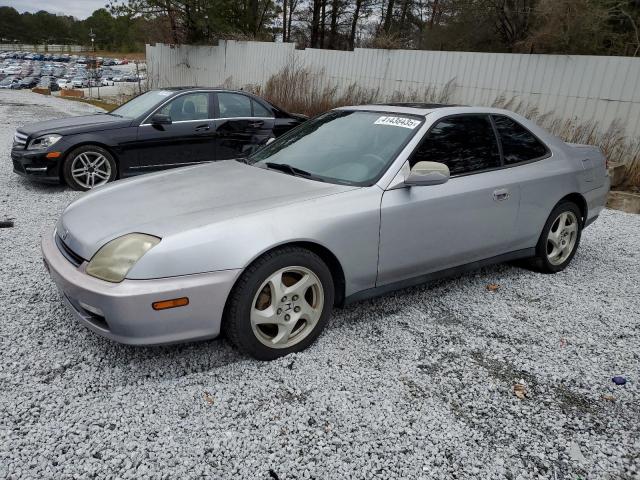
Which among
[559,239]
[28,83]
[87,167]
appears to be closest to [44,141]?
[87,167]

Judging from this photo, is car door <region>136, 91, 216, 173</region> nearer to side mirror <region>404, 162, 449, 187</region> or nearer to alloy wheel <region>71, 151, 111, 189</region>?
alloy wheel <region>71, 151, 111, 189</region>

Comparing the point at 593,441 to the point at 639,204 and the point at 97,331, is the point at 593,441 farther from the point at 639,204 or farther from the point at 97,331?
the point at 639,204

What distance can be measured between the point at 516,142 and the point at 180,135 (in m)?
4.74

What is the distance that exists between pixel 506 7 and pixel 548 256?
1215 cm

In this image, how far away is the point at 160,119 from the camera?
682cm

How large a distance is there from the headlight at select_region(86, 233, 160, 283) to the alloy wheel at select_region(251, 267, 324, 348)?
25.1 inches

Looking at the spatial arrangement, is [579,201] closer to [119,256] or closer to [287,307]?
[287,307]

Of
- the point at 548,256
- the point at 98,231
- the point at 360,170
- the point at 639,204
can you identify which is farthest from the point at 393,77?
the point at 98,231

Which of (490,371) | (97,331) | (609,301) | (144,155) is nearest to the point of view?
(97,331)

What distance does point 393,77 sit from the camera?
1245cm

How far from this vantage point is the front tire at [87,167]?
6574mm

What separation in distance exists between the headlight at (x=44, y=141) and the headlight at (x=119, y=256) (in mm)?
4669

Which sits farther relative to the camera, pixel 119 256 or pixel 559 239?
pixel 559 239

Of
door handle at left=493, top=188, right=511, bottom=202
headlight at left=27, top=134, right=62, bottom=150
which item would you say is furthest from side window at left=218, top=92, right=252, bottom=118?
door handle at left=493, top=188, right=511, bottom=202
